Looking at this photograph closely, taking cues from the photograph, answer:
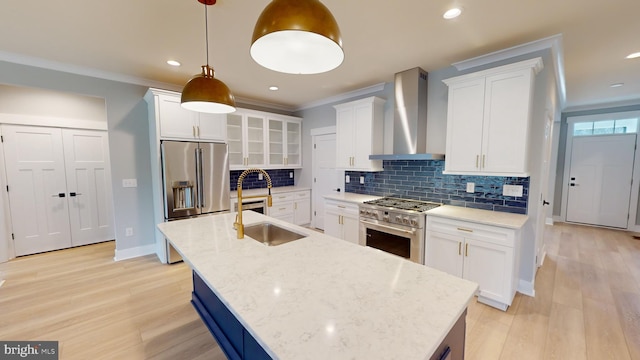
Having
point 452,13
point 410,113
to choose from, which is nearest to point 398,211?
point 410,113

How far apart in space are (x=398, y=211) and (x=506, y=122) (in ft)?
4.48

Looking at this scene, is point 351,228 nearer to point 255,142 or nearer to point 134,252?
point 255,142

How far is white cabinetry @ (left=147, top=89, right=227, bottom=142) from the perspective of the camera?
3.24m

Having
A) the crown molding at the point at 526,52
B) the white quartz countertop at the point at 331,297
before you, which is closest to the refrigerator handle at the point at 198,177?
the white quartz countertop at the point at 331,297

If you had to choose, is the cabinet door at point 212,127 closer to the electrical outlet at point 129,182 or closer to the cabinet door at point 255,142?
the cabinet door at point 255,142

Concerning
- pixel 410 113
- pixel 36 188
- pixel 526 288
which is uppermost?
pixel 410 113

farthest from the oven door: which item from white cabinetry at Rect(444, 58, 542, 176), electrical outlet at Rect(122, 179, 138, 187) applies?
electrical outlet at Rect(122, 179, 138, 187)

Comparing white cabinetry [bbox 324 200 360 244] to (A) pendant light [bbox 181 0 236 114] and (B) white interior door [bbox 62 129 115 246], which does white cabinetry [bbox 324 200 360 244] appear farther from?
(B) white interior door [bbox 62 129 115 246]

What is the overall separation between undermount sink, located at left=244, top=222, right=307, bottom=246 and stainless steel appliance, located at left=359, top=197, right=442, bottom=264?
4.54ft

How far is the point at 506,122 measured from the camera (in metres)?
2.40

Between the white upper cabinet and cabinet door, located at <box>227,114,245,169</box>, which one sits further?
cabinet door, located at <box>227,114,245,169</box>

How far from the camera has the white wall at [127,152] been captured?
3.24 metres

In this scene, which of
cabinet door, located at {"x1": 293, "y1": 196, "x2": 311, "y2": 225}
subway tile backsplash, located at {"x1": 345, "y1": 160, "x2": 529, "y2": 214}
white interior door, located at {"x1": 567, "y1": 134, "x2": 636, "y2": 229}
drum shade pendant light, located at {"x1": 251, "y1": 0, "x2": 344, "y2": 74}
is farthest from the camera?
cabinet door, located at {"x1": 293, "y1": 196, "x2": 311, "y2": 225}

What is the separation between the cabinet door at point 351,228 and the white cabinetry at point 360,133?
0.77 meters
